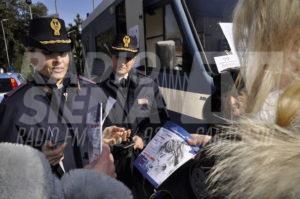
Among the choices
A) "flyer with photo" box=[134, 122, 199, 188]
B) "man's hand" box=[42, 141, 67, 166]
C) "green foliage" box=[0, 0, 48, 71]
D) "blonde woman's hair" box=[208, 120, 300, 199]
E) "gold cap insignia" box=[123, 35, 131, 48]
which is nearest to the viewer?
"blonde woman's hair" box=[208, 120, 300, 199]

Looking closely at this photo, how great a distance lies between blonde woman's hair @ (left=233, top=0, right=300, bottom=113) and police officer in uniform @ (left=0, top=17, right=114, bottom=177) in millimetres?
1355

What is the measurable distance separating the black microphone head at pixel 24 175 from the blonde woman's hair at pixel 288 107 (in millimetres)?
532

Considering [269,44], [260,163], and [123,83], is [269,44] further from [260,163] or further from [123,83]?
[123,83]

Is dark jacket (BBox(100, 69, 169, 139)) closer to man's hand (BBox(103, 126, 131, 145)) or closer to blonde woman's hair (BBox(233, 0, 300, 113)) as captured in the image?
man's hand (BBox(103, 126, 131, 145))

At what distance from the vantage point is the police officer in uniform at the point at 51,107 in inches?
91.7

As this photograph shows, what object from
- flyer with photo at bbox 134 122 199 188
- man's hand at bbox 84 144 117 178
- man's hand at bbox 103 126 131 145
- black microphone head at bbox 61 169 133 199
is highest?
black microphone head at bbox 61 169 133 199

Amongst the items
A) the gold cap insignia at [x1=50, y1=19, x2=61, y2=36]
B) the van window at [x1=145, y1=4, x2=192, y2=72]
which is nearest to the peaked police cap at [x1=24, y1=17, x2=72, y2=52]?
the gold cap insignia at [x1=50, y1=19, x2=61, y2=36]

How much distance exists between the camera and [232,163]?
30.8 inches

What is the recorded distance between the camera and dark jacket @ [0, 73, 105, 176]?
2332mm

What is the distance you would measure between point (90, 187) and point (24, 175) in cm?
29

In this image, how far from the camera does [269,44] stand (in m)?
0.92

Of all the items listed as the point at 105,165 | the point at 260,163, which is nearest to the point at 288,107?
the point at 260,163

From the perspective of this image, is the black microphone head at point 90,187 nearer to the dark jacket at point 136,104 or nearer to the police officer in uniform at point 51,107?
the police officer in uniform at point 51,107

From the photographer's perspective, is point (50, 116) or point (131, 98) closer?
point (50, 116)
